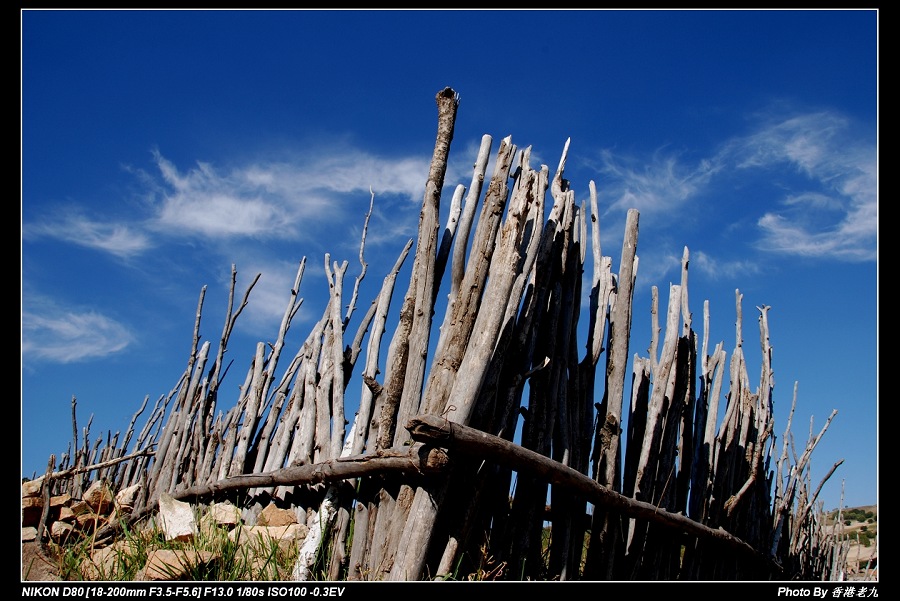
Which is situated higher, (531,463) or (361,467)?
(531,463)

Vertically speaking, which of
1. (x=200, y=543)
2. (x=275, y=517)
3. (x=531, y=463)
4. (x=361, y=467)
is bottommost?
(x=200, y=543)

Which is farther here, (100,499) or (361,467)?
(100,499)

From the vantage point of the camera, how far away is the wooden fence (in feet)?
8.88

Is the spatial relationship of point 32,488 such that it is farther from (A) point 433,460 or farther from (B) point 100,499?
(A) point 433,460

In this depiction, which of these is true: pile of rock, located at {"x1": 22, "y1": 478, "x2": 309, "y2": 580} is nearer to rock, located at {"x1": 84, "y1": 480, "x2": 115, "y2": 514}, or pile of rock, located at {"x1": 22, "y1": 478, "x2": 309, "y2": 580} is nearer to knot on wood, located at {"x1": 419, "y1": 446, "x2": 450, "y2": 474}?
rock, located at {"x1": 84, "y1": 480, "x2": 115, "y2": 514}

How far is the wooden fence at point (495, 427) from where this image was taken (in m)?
2.71

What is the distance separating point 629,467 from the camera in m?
3.74

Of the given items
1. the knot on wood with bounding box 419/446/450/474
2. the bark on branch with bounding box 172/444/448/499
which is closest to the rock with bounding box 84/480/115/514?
the bark on branch with bounding box 172/444/448/499

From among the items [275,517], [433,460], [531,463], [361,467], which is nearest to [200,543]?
[275,517]

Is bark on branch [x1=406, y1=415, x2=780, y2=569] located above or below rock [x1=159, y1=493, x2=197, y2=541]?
above

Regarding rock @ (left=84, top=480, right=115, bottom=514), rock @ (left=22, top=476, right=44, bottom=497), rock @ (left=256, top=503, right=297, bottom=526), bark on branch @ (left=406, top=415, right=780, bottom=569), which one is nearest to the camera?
bark on branch @ (left=406, top=415, right=780, bottom=569)

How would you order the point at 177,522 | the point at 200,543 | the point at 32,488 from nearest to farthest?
the point at 200,543 < the point at 177,522 < the point at 32,488

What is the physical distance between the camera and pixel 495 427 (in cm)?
296
